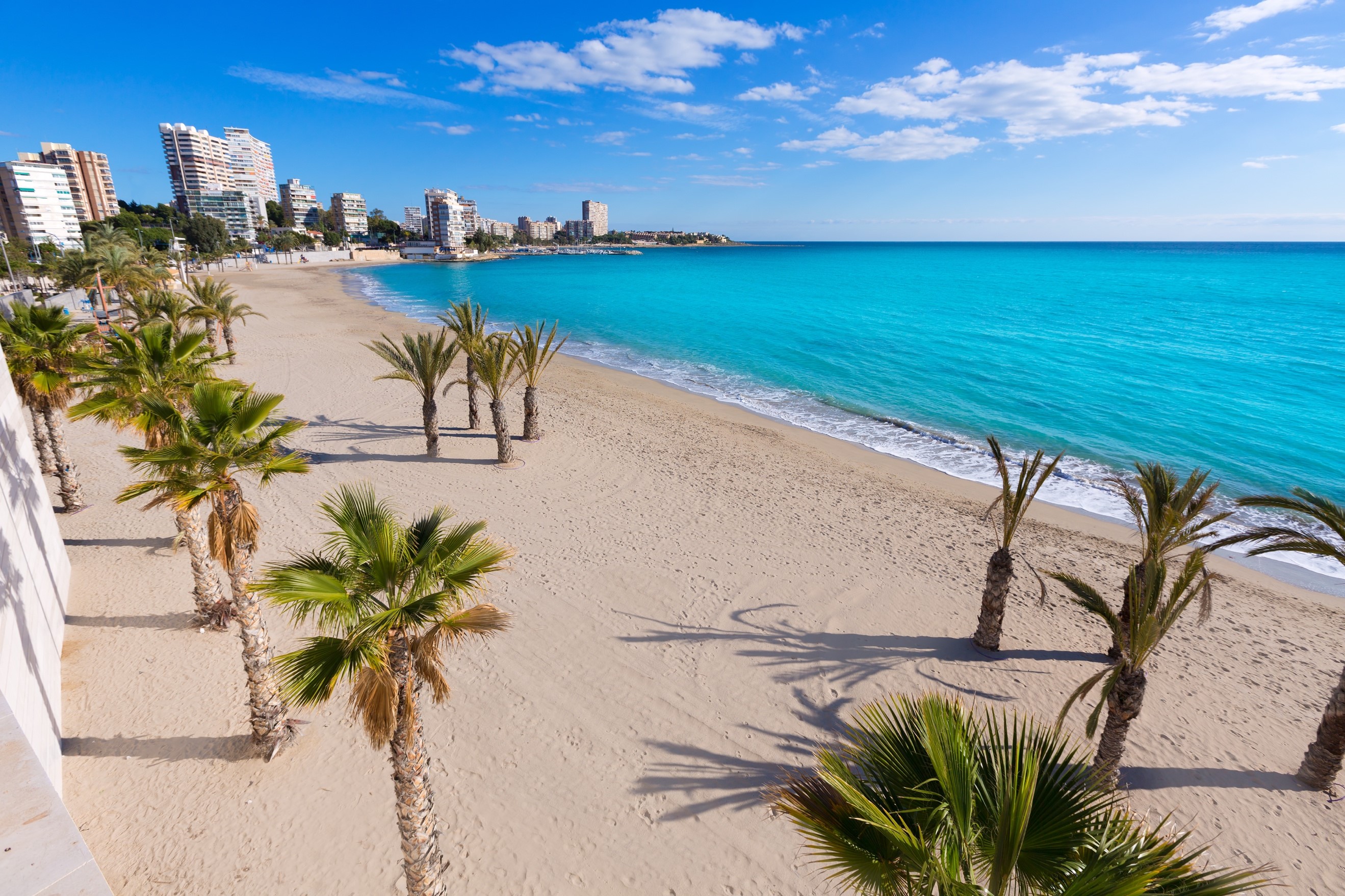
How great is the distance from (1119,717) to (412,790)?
7029 mm

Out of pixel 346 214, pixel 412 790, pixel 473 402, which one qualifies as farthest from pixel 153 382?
pixel 346 214

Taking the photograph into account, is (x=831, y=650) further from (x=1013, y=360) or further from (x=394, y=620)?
(x=1013, y=360)

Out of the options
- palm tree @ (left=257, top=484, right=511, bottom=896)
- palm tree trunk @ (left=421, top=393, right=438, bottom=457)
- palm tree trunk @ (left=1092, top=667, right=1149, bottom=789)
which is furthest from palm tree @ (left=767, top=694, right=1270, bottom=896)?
palm tree trunk @ (left=421, top=393, right=438, bottom=457)

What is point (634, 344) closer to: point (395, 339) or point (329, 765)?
point (395, 339)

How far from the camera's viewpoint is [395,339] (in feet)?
118

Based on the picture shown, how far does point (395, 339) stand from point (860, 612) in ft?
111

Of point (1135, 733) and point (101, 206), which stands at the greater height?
point (101, 206)

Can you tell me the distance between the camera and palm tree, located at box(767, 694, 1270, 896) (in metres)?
2.76

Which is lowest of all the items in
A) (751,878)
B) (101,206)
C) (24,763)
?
(751,878)

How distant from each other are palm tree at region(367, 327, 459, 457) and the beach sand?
1.62m

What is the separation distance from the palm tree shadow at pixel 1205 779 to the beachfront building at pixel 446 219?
182965 millimetres

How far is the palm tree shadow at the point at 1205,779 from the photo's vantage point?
22.5ft

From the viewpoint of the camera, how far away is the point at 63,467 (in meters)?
11.9

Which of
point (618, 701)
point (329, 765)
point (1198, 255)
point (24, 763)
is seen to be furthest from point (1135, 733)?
point (1198, 255)
